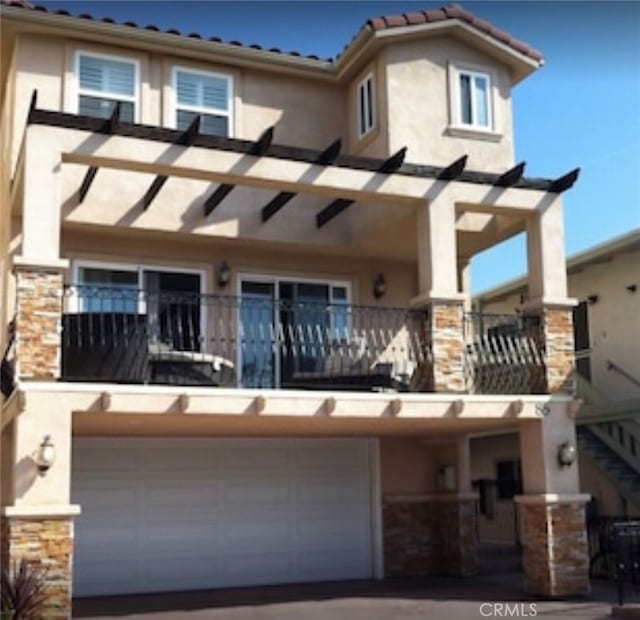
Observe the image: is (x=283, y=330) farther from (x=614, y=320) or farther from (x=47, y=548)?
(x=614, y=320)

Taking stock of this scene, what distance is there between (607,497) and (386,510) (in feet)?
16.8

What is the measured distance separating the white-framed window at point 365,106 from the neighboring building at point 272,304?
4cm

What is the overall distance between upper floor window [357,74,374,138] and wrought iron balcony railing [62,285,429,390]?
10.9ft

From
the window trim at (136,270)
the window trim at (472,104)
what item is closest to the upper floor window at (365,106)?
the window trim at (472,104)

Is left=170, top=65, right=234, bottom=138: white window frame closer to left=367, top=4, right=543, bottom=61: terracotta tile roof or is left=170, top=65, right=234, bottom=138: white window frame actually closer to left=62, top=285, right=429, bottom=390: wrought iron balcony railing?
left=367, top=4, right=543, bottom=61: terracotta tile roof

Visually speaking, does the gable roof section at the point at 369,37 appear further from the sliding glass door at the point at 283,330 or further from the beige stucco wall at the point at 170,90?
the sliding glass door at the point at 283,330

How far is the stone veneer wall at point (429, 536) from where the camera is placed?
53.8 feet

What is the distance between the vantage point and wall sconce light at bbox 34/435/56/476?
430 inches

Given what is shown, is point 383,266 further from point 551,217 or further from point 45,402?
point 45,402

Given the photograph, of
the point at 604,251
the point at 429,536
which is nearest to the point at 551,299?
the point at 429,536

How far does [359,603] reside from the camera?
1349cm

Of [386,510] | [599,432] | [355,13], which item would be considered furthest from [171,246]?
[599,432]

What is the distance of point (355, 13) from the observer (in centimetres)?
939

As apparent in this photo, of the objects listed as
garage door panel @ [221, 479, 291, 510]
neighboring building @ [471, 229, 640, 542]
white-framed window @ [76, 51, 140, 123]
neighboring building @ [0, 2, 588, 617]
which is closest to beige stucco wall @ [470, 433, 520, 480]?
neighboring building @ [471, 229, 640, 542]
